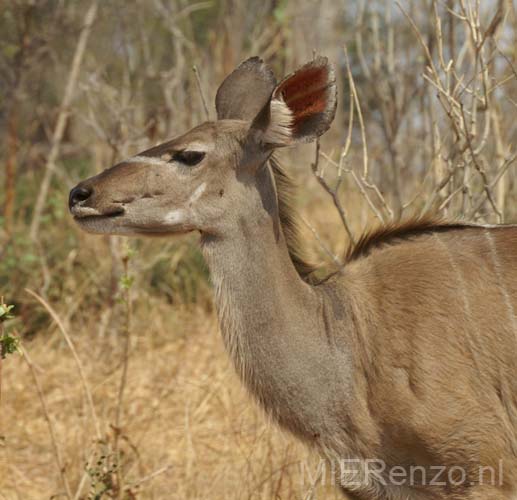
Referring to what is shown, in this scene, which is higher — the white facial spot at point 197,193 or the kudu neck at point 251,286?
the white facial spot at point 197,193

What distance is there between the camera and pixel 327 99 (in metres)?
2.53

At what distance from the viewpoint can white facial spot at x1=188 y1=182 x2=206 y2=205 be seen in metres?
2.57

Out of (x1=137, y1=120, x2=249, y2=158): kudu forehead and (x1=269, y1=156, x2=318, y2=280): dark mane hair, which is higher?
(x1=137, y1=120, x2=249, y2=158): kudu forehead

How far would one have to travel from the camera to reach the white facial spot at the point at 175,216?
2.56 m

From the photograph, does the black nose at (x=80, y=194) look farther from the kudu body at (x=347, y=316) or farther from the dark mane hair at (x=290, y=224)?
the dark mane hair at (x=290, y=224)

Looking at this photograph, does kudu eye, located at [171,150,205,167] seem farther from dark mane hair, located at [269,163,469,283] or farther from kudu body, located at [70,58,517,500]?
dark mane hair, located at [269,163,469,283]

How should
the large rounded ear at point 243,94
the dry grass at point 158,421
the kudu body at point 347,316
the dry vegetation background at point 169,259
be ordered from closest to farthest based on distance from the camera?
the kudu body at point 347,316
the large rounded ear at point 243,94
the dry vegetation background at point 169,259
the dry grass at point 158,421

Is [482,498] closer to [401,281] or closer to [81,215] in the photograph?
[401,281]

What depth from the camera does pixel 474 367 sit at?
8.04 ft

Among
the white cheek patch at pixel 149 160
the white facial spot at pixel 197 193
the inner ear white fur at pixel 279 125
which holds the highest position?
the white cheek patch at pixel 149 160

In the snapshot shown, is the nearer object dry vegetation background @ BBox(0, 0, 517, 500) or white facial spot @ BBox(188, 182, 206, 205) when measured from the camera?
white facial spot @ BBox(188, 182, 206, 205)

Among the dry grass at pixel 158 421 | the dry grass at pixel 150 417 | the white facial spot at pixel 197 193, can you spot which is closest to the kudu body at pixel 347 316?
the white facial spot at pixel 197 193

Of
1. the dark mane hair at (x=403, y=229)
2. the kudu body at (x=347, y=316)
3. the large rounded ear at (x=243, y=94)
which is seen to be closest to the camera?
the kudu body at (x=347, y=316)

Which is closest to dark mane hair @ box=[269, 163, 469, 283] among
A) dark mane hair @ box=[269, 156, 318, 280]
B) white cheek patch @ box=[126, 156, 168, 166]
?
dark mane hair @ box=[269, 156, 318, 280]
